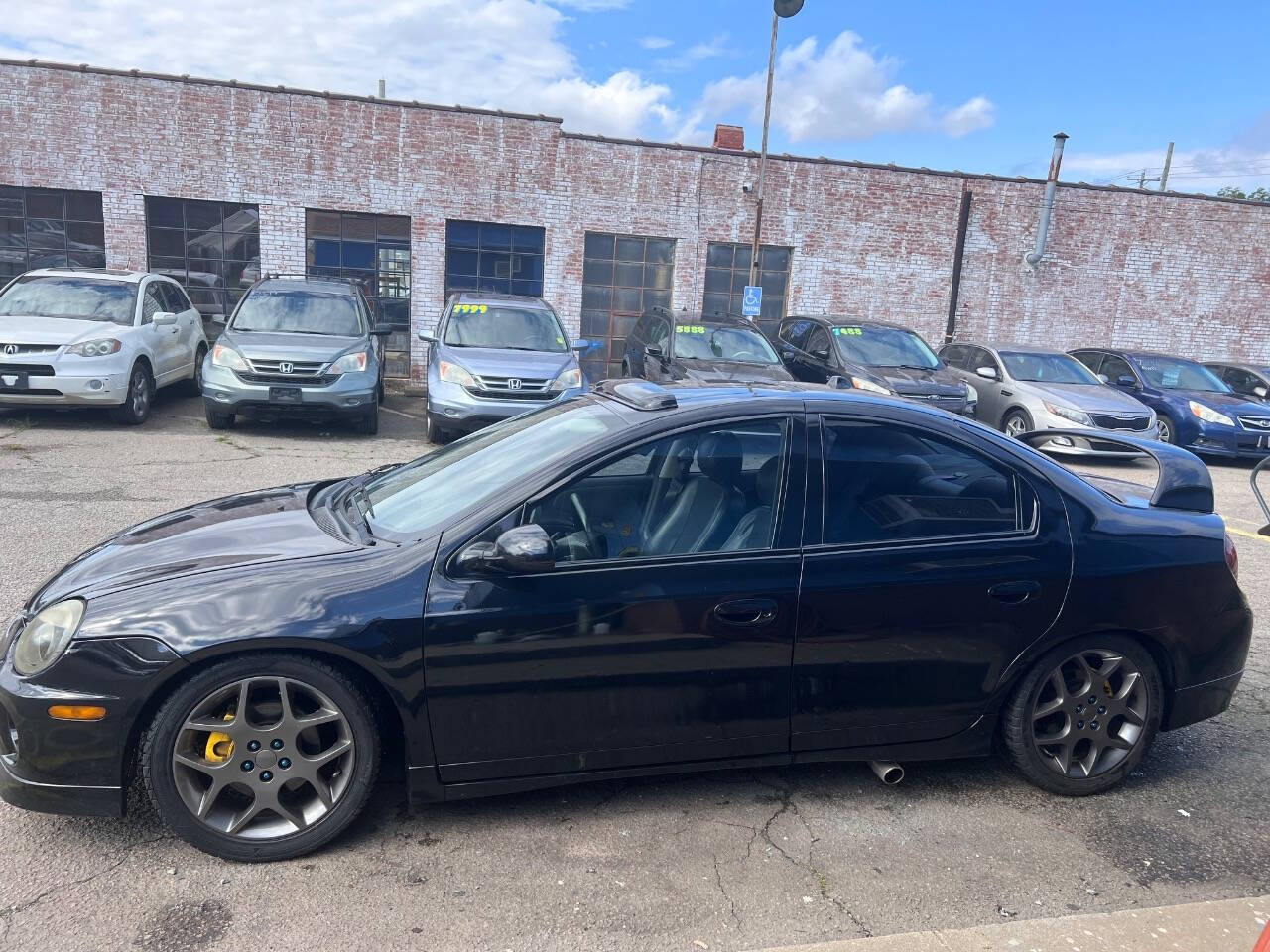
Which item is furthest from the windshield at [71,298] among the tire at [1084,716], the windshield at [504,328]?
the tire at [1084,716]

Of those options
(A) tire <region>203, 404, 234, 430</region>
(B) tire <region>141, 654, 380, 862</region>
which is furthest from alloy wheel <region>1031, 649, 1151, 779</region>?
(A) tire <region>203, 404, 234, 430</region>

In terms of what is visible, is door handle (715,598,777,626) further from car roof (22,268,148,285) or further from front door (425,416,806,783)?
car roof (22,268,148,285)

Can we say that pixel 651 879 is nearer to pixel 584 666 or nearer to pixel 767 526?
pixel 584 666

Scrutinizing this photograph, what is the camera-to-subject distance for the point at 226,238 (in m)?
16.4

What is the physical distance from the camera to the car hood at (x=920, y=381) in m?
12.1

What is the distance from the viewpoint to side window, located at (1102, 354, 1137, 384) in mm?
14734

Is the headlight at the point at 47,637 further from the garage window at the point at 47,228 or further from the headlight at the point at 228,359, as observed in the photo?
the garage window at the point at 47,228

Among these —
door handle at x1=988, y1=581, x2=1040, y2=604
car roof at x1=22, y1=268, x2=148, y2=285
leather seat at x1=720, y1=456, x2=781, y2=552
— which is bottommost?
door handle at x1=988, y1=581, x2=1040, y2=604

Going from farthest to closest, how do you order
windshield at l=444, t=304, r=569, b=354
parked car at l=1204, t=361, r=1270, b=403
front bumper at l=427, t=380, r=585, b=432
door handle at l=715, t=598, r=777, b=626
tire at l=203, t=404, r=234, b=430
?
parked car at l=1204, t=361, r=1270, b=403 → windshield at l=444, t=304, r=569, b=354 → tire at l=203, t=404, r=234, b=430 → front bumper at l=427, t=380, r=585, b=432 → door handle at l=715, t=598, r=777, b=626

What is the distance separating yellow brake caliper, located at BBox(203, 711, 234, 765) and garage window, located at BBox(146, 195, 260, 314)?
50.3ft

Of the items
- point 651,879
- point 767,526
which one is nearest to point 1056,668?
point 767,526

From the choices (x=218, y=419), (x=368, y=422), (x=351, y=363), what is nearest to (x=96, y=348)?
(x=218, y=419)

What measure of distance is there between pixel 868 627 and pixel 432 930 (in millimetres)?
1713

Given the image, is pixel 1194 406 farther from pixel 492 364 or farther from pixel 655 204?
pixel 492 364
